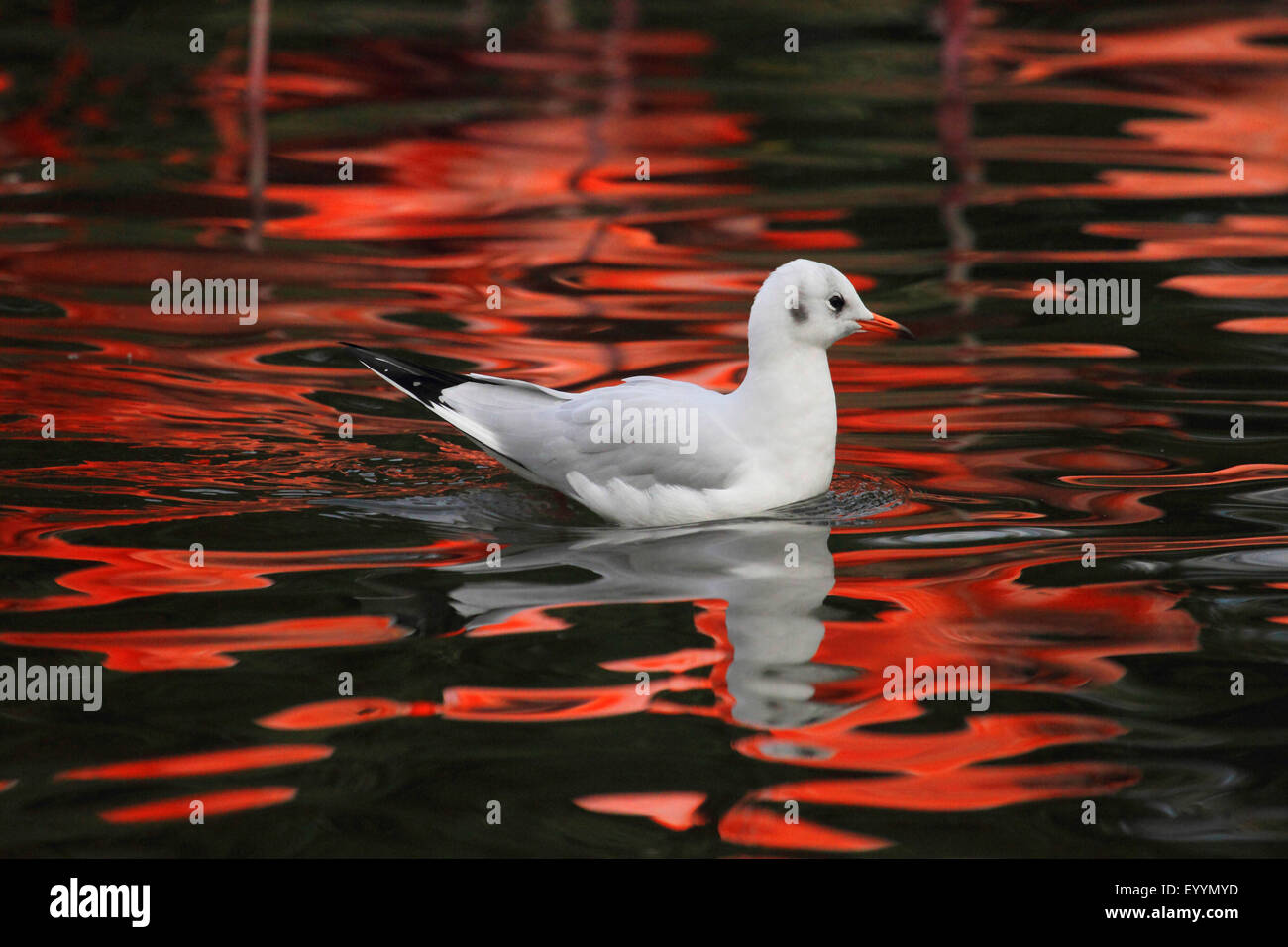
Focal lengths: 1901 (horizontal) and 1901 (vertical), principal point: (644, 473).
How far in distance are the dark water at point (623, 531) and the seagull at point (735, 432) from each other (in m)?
0.15

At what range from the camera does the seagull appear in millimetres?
6578

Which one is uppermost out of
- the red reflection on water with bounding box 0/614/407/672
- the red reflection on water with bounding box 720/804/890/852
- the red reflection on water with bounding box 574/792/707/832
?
the red reflection on water with bounding box 0/614/407/672

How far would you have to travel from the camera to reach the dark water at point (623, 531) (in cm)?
481

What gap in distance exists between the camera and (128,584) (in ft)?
20.1

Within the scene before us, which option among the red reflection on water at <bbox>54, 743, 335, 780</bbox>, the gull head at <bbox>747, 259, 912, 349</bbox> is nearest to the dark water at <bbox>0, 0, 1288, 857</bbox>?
the red reflection on water at <bbox>54, 743, 335, 780</bbox>

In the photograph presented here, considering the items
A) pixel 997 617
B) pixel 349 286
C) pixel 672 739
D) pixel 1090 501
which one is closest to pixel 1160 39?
pixel 349 286

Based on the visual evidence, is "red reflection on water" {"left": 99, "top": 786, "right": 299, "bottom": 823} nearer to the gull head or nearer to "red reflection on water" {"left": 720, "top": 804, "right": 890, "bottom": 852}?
"red reflection on water" {"left": 720, "top": 804, "right": 890, "bottom": 852}

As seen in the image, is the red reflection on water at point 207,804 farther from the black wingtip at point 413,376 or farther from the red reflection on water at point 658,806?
the black wingtip at point 413,376

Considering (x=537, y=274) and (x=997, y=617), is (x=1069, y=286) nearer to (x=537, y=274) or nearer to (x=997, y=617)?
(x=537, y=274)

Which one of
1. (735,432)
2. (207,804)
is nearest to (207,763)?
(207,804)

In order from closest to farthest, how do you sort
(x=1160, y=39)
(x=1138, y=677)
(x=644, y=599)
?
1. (x=1138, y=677)
2. (x=644, y=599)
3. (x=1160, y=39)

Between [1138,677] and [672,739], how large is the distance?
4.74 feet

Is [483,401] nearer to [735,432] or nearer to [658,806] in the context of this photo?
[735,432]

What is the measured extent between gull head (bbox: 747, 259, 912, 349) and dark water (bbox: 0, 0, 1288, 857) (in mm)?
659
